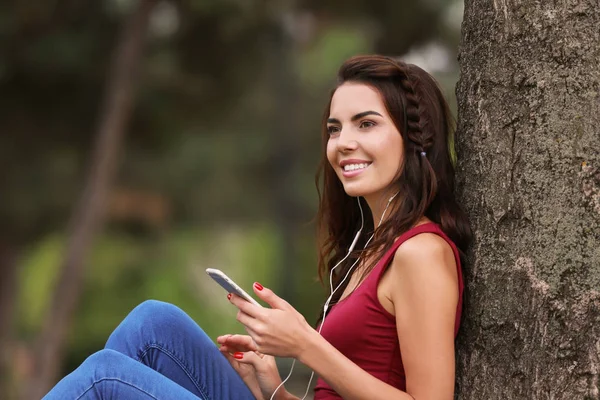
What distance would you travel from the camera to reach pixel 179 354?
2.97 meters

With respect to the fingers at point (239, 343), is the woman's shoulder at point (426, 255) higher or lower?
higher

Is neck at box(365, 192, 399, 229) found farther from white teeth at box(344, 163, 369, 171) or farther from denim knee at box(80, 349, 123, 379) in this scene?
denim knee at box(80, 349, 123, 379)

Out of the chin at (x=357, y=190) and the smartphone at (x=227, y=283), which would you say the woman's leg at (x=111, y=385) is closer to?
the smartphone at (x=227, y=283)

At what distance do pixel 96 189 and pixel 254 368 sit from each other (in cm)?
732

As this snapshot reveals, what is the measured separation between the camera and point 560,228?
2.37 m

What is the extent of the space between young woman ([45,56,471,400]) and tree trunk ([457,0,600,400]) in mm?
106

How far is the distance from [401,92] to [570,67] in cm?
51

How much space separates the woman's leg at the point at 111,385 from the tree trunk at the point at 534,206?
0.80 m

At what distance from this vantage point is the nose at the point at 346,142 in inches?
107

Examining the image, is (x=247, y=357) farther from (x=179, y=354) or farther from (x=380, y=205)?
(x=380, y=205)

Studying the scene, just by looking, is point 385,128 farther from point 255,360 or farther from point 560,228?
point 255,360

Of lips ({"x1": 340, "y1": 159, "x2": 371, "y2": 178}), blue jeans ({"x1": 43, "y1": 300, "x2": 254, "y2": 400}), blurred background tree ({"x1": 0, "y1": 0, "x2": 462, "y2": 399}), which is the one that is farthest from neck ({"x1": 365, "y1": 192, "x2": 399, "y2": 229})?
blurred background tree ({"x1": 0, "y1": 0, "x2": 462, "y2": 399})

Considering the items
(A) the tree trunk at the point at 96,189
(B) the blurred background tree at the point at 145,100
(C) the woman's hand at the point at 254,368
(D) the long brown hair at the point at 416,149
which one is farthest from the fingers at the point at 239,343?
(A) the tree trunk at the point at 96,189

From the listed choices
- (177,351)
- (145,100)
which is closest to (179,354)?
(177,351)
